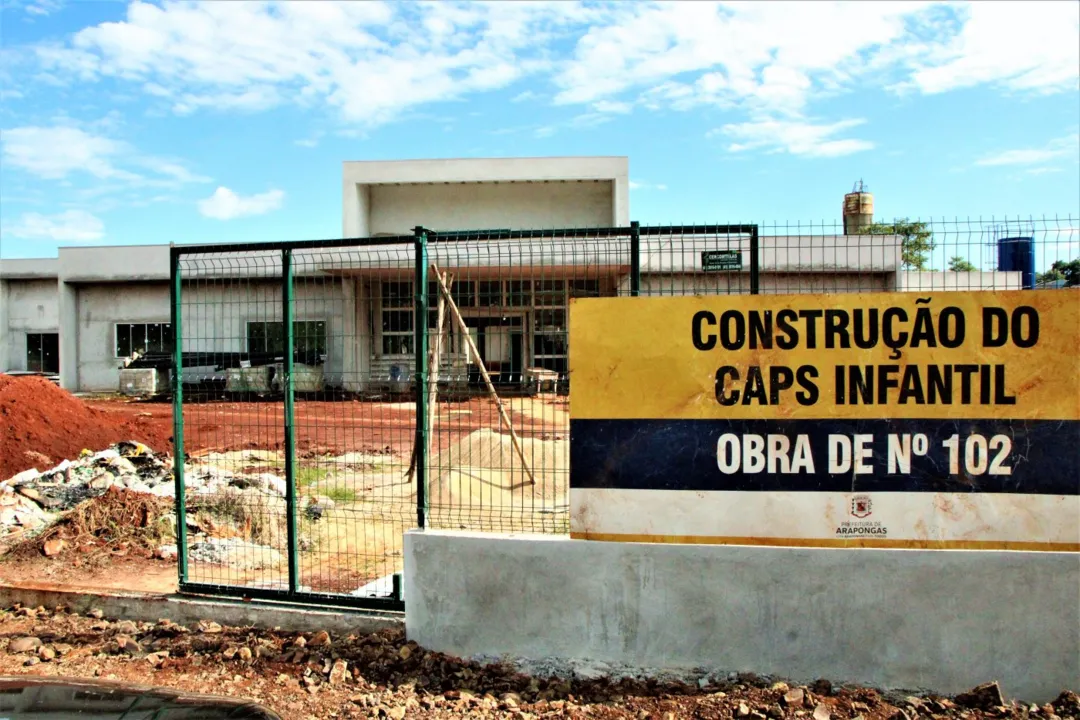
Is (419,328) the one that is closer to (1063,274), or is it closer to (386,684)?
(386,684)

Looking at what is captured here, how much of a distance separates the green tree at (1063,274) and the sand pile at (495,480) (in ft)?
10.3

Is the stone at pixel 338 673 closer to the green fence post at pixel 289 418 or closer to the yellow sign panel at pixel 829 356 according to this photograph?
the green fence post at pixel 289 418

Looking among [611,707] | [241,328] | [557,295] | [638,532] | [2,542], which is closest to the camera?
[611,707]

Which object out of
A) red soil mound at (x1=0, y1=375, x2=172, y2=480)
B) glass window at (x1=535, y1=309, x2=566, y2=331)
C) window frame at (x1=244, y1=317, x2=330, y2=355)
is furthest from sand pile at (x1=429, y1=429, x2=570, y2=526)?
red soil mound at (x1=0, y1=375, x2=172, y2=480)

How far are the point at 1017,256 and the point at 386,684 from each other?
4547 millimetres

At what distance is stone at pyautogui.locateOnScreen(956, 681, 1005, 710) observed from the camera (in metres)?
4.03

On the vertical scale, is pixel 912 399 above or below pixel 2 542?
above

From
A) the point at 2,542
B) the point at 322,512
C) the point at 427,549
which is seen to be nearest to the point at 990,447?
the point at 427,549

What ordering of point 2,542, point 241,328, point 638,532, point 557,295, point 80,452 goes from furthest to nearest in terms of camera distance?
point 80,452
point 2,542
point 241,328
point 557,295
point 638,532

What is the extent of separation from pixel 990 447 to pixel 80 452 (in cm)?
1208

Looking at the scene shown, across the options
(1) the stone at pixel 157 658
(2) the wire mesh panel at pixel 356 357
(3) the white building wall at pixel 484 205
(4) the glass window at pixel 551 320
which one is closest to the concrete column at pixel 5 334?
(3) the white building wall at pixel 484 205

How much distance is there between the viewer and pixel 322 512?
325 inches

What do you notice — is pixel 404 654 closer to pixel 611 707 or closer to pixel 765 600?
pixel 611 707

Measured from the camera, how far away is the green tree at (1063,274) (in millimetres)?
4452
